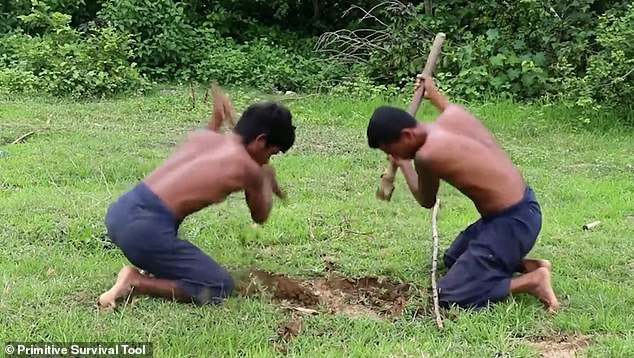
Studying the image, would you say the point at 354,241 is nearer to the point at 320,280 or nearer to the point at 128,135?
the point at 320,280

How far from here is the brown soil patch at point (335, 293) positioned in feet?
11.6

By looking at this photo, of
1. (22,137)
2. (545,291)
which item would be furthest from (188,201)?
(22,137)

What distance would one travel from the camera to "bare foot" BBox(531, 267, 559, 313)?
3.51m

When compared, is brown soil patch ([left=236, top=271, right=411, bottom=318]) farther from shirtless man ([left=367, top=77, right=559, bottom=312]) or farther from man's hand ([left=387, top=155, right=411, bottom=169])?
man's hand ([left=387, top=155, right=411, bottom=169])

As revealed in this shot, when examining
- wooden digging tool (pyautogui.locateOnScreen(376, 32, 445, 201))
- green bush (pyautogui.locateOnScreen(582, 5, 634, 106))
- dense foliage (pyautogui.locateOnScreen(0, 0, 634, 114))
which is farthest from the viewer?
dense foliage (pyautogui.locateOnScreen(0, 0, 634, 114))

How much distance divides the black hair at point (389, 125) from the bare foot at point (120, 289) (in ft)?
3.68

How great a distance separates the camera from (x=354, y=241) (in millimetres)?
4445

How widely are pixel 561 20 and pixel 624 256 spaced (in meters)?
5.51

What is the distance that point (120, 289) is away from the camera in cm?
340

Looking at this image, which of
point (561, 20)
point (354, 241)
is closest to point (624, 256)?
point (354, 241)

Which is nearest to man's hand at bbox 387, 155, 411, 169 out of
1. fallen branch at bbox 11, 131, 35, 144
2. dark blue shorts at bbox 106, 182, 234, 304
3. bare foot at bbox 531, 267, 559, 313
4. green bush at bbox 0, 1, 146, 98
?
bare foot at bbox 531, 267, 559, 313

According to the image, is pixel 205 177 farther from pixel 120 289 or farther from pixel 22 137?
pixel 22 137

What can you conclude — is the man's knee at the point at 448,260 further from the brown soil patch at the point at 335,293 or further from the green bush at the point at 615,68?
the green bush at the point at 615,68

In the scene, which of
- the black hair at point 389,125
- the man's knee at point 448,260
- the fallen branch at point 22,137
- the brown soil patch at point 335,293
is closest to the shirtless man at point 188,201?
the brown soil patch at point 335,293
